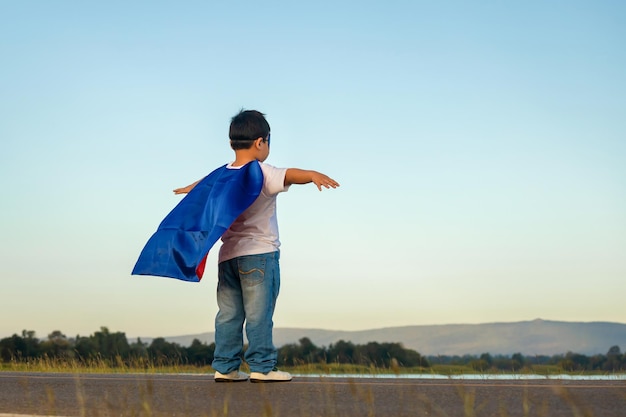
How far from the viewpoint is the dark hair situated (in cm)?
796

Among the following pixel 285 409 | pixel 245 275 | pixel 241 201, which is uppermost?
pixel 241 201

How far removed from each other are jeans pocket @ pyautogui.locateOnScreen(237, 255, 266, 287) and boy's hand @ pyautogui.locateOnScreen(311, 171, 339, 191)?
0.88m

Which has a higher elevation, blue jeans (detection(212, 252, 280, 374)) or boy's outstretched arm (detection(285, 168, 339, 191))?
boy's outstretched arm (detection(285, 168, 339, 191))

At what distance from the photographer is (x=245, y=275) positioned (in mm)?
7598

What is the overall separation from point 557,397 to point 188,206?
12.5 ft

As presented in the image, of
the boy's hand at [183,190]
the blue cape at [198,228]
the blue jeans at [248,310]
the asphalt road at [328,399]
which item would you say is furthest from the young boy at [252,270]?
the boy's hand at [183,190]

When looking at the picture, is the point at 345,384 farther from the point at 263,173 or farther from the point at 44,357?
the point at 44,357

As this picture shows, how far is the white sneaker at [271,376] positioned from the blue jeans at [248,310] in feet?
0.15

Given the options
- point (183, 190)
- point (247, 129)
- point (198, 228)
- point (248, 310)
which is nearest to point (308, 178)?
point (247, 129)

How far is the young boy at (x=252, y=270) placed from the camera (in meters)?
7.55

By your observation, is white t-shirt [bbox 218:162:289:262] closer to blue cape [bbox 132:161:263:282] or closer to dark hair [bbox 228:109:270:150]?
blue cape [bbox 132:161:263:282]

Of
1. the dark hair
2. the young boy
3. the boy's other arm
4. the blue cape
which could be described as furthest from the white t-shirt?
the boy's other arm

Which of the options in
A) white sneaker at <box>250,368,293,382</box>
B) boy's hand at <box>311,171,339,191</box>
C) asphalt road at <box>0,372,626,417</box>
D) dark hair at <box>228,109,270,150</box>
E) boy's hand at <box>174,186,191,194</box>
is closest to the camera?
asphalt road at <box>0,372,626,417</box>

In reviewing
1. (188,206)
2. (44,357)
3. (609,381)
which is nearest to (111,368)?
(44,357)
